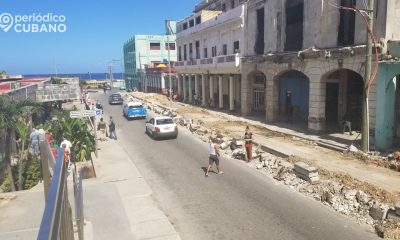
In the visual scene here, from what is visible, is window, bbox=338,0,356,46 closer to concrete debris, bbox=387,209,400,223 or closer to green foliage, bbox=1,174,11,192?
concrete debris, bbox=387,209,400,223

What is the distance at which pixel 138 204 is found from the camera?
12617mm

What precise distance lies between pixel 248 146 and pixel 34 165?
10.1 meters

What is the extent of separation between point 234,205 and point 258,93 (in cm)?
2481

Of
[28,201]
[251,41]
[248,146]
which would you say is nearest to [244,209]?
[248,146]

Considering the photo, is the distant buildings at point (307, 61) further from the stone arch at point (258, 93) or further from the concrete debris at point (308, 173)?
the concrete debris at point (308, 173)

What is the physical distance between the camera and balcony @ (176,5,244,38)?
3331cm

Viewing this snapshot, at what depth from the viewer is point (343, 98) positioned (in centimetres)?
2548

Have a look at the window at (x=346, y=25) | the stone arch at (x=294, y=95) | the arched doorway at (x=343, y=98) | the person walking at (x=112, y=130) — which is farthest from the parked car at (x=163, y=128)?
the window at (x=346, y=25)

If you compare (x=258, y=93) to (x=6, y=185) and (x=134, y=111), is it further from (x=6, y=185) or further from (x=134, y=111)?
(x=6, y=185)

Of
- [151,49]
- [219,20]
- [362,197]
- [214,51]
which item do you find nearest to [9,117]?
[362,197]

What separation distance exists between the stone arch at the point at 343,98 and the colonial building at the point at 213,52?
33.3ft

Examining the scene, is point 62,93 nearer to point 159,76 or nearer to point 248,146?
point 248,146

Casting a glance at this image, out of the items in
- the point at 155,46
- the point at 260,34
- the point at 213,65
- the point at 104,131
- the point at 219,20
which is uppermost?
the point at 155,46

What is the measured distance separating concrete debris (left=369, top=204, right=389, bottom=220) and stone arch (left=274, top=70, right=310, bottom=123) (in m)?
17.8
